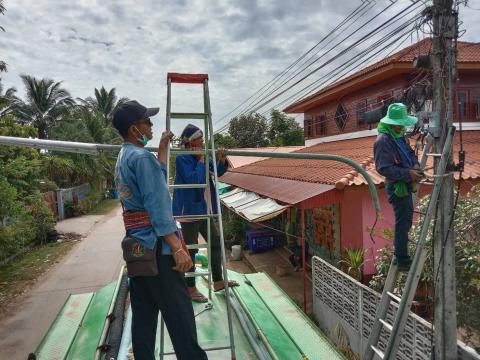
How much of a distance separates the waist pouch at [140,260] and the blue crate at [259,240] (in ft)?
33.1

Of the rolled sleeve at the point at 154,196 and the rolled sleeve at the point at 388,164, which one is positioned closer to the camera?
the rolled sleeve at the point at 154,196

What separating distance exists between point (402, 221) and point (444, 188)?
0.40m

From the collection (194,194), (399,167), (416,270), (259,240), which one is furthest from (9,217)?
(416,270)

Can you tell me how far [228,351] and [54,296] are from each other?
7206mm

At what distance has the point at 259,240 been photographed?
40.5 feet

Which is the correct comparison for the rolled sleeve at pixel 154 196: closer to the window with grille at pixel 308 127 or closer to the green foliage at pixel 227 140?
the window with grille at pixel 308 127

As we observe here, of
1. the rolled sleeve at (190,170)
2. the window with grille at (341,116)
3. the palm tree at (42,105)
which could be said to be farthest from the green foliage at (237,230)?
the palm tree at (42,105)

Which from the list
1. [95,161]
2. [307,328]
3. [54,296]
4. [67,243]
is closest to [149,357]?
[307,328]

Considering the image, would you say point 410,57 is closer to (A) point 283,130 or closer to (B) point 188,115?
(B) point 188,115

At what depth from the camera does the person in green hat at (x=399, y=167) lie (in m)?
2.80

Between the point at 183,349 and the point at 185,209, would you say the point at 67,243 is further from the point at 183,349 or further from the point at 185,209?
the point at 183,349

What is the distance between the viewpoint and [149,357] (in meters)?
2.71

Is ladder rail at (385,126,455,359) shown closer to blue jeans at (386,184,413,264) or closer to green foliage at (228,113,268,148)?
blue jeans at (386,184,413,264)

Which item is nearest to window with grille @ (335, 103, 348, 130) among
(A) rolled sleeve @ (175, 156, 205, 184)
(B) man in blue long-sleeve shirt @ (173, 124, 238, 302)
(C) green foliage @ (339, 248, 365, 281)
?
(C) green foliage @ (339, 248, 365, 281)
